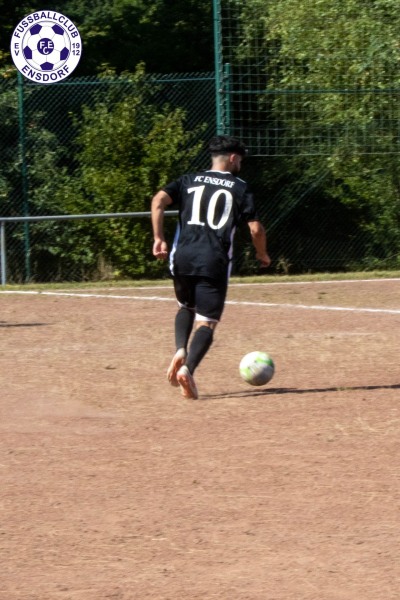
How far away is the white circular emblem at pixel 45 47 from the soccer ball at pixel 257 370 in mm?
9595

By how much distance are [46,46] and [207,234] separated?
403 inches

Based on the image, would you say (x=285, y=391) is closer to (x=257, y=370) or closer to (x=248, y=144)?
(x=257, y=370)

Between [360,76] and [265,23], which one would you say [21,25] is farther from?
[360,76]

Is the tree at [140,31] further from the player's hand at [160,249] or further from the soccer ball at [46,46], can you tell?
the player's hand at [160,249]

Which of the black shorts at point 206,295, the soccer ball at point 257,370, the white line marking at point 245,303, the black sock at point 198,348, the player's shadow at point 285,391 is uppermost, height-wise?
the black shorts at point 206,295

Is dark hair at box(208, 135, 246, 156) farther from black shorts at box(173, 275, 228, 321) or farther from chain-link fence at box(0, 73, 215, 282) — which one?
chain-link fence at box(0, 73, 215, 282)

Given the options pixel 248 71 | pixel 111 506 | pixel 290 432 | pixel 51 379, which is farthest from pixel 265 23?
pixel 111 506

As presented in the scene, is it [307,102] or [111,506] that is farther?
[307,102]

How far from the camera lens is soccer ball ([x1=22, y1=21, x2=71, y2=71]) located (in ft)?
58.2

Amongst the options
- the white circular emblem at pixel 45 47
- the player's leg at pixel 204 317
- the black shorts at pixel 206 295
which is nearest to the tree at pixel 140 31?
the white circular emblem at pixel 45 47

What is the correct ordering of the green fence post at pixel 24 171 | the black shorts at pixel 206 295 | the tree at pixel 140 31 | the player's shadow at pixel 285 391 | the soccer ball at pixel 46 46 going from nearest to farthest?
1. the black shorts at pixel 206 295
2. the player's shadow at pixel 285 391
3. the green fence post at pixel 24 171
4. the soccer ball at pixel 46 46
5. the tree at pixel 140 31

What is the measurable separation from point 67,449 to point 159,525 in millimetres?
1674

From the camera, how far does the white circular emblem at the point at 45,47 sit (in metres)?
17.6

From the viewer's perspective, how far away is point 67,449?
23.7 ft
